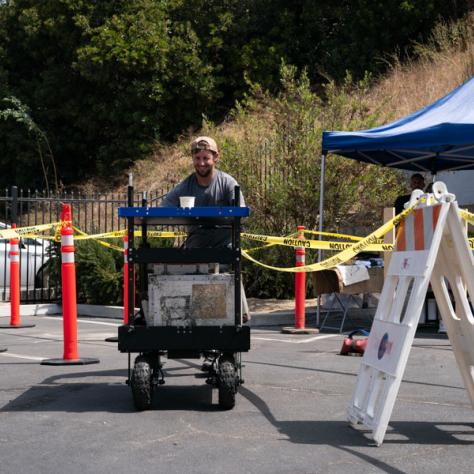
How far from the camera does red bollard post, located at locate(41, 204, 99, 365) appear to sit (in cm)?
858

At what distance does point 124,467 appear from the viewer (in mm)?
4961

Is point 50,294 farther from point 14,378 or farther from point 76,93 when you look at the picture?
point 76,93

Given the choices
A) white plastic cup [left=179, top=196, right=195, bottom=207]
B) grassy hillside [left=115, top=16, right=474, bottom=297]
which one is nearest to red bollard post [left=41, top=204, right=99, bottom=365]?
white plastic cup [left=179, top=196, right=195, bottom=207]

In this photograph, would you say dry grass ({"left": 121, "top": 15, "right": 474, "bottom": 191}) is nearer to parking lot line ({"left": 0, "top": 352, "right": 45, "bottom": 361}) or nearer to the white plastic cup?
parking lot line ({"left": 0, "top": 352, "right": 45, "bottom": 361})

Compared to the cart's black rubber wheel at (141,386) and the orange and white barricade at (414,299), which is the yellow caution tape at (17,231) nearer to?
the cart's black rubber wheel at (141,386)

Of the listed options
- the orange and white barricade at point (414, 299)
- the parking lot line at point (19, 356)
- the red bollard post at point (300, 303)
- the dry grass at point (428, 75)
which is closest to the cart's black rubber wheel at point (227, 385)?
the orange and white barricade at point (414, 299)

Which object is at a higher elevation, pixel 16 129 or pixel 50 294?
pixel 16 129

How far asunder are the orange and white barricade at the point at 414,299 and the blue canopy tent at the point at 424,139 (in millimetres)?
5404

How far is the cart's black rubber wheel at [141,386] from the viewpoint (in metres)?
6.34

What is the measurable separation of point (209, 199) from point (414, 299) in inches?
92.0

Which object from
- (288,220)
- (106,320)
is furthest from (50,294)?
(288,220)

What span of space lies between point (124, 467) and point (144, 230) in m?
2.89

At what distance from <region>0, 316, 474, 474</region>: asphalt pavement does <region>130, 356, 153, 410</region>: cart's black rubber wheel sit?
0.08 m

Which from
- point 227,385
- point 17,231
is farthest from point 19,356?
point 227,385
